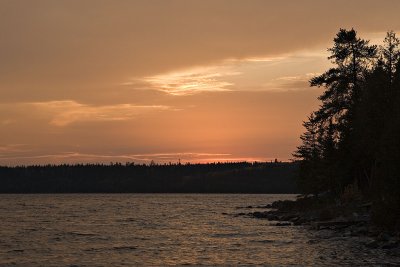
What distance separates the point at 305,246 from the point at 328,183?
124 ft

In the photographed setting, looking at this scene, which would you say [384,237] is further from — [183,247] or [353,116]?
[353,116]

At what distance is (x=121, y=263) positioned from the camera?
39469mm

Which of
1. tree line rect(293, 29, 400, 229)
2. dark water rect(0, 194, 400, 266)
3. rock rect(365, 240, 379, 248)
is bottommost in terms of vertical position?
Answer: dark water rect(0, 194, 400, 266)

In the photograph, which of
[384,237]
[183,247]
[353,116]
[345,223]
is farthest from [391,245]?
[353,116]

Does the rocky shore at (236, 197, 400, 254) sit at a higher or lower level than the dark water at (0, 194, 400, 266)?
higher

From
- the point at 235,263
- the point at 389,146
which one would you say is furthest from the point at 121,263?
the point at 389,146

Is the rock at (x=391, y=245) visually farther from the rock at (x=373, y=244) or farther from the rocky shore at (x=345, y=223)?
the rock at (x=373, y=244)

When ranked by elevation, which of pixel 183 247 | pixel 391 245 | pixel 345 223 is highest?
pixel 345 223

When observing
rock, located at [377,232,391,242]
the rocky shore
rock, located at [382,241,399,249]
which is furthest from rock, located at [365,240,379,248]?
rock, located at [382,241,399,249]

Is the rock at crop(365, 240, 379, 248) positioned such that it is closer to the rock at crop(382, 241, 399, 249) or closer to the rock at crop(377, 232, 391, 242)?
the rock at crop(377, 232, 391, 242)

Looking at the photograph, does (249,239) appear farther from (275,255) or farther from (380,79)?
(380,79)

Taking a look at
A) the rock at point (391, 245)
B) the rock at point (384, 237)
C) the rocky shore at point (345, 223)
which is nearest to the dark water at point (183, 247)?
the rocky shore at point (345, 223)

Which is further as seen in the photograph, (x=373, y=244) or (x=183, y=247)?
(x=183, y=247)

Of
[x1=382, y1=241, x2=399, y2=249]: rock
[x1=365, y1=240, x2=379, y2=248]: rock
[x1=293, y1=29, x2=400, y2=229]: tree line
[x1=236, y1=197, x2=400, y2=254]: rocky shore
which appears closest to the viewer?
[x1=382, y1=241, x2=399, y2=249]: rock
